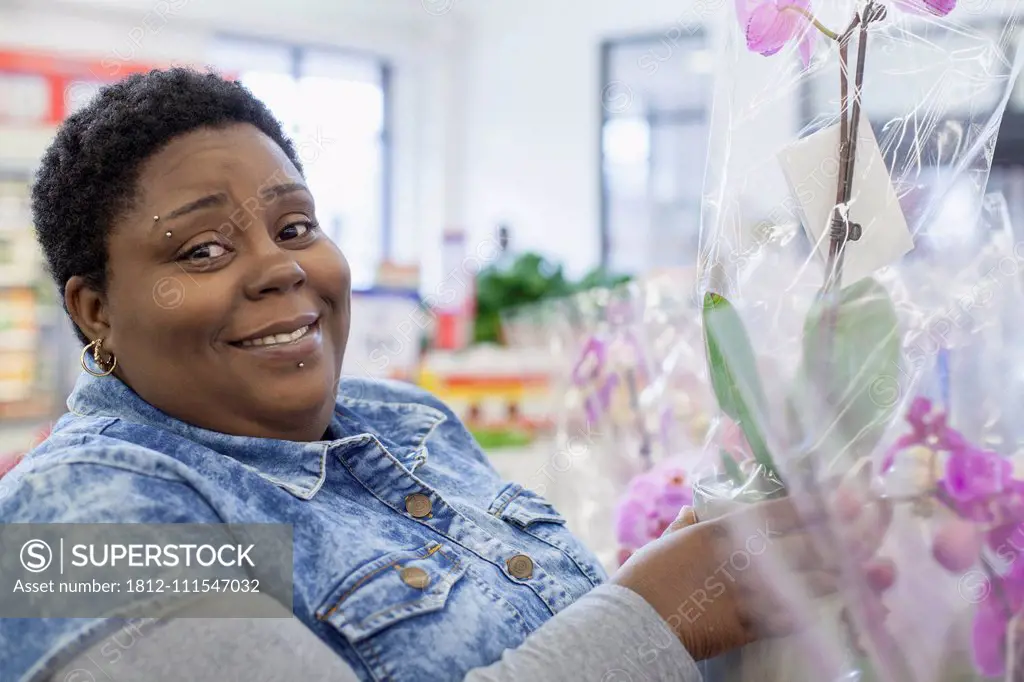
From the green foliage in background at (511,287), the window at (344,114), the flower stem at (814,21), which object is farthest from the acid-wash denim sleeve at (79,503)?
the window at (344,114)

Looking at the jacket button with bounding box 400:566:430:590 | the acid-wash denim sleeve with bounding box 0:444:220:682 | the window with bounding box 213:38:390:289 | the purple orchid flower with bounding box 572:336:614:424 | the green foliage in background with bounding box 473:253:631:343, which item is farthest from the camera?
the window with bounding box 213:38:390:289

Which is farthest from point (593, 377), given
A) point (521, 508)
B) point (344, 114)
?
point (344, 114)

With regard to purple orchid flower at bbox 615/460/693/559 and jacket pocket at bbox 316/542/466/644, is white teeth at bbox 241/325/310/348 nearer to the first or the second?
jacket pocket at bbox 316/542/466/644

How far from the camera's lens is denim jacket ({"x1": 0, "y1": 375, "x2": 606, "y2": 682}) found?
67 centimetres

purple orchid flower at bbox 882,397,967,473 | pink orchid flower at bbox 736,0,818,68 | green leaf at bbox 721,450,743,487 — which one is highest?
pink orchid flower at bbox 736,0,818,68

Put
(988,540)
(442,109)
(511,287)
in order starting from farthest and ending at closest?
1. (442,109)
2. (511,287)
3. (988,540)

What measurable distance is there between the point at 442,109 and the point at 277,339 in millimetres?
6795

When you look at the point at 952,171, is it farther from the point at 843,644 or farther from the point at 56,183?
the point at 56,183

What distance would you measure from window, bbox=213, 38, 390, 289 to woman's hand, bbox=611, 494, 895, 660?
6.14 m

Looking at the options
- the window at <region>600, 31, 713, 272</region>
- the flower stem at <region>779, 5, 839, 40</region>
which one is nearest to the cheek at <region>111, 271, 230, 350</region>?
the flower stem at <region>779, 5, 839, 40</region>

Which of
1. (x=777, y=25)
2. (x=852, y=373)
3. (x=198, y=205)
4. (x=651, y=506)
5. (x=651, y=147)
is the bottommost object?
(x=651, y=506)

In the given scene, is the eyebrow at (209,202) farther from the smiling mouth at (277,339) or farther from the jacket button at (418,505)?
the jacket button at (418,505)

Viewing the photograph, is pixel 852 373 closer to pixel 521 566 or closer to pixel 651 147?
pixel 521 566

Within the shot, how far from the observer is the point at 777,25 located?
718 mm
